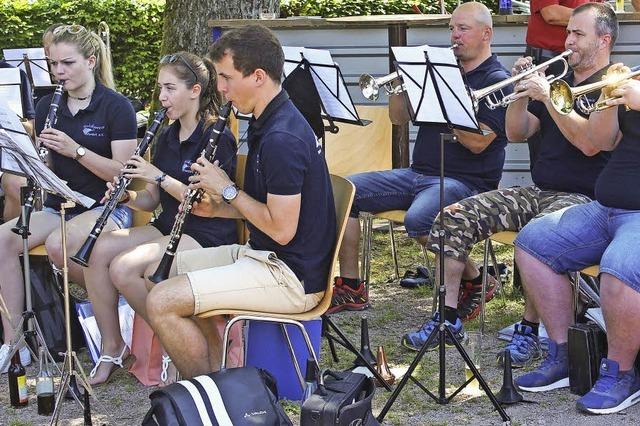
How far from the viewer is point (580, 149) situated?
4715mm

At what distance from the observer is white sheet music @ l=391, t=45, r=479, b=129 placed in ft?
15.4

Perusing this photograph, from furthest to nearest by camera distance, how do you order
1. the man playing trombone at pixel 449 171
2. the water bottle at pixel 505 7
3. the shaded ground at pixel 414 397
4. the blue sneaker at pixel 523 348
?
the water bottle at pixel 505 7 → the man playing trombone at pixel 449 171 → the blue sneaker at pixel 523 348 → the shaded ground at pixel 414 397

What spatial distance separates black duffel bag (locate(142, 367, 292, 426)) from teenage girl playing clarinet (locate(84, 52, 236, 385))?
931mm

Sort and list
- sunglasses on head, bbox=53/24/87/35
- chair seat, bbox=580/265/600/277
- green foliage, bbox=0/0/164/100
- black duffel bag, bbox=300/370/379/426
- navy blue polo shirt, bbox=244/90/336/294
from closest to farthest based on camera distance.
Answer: black duffel bag, bbox=300/370/379/426
navy blue polo shirt, bbox=244/90/336/294
chair seat, bbox=580/265/600/277
sunglasses on head, bbox=53/24/87/35
green foliage, bbox=0/0/164/100

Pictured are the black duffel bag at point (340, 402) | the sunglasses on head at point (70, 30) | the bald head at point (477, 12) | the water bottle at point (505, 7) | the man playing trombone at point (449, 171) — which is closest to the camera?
the black duffel bag at point (340, 402)

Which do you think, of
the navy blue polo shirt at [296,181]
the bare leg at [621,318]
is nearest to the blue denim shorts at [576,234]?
the bare leg at [621,318]

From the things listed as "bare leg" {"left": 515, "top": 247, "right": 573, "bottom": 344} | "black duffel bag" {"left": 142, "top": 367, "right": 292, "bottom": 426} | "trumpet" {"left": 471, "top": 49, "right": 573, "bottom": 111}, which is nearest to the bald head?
"trumpet" {"left": 471, "top": 49, "right": 573, "bottom": 111}

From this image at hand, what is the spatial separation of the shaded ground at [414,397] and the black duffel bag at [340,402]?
1.73ft

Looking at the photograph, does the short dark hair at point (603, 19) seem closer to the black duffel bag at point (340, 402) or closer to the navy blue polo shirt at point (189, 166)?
the navy blue polo shirt at point (189, 166)

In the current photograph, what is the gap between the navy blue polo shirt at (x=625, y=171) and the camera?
432 cm

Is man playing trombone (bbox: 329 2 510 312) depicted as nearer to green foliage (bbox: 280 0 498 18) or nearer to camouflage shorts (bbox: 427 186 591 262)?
camouflage shorts (bbox: 427 186 591 262)

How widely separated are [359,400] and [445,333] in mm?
708

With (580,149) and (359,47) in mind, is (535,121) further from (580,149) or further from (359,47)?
(359,47)

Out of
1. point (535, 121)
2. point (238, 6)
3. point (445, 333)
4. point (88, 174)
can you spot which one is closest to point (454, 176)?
point (535, 121)
